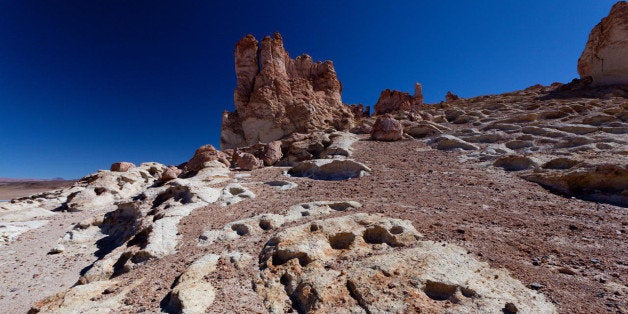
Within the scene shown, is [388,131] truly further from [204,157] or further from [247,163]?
[204,157]

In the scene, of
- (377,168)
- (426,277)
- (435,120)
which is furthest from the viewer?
(435,120)

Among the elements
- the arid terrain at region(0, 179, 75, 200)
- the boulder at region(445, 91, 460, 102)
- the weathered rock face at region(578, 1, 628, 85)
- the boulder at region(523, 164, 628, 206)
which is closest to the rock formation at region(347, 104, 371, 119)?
the boulder at region(445, 91, 460, 102)

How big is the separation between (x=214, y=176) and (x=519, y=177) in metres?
14.4

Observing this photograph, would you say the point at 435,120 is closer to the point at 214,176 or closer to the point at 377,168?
the point at 377,168

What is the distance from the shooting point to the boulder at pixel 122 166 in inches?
1017

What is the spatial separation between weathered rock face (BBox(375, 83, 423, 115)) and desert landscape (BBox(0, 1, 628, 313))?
131 ft

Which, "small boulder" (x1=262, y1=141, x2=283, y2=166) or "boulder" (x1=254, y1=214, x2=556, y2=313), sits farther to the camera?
"small boulder" (x1=262, y1=141, x2=283, y2=166)

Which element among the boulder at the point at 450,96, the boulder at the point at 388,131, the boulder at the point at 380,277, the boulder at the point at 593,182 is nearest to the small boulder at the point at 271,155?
the boulder at the point at 388,131

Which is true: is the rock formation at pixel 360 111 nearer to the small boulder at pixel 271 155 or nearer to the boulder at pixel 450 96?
the boulder at pixel 450 96

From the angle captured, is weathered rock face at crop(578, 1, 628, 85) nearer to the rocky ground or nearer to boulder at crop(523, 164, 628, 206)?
the rocky ground

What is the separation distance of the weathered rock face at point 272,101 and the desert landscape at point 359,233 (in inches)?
775

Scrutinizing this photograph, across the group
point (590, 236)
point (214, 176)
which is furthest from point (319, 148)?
point (590, 236)

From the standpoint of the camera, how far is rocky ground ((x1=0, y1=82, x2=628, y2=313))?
4.59 m

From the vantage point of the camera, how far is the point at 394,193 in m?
10.6
